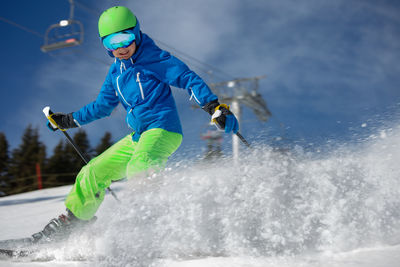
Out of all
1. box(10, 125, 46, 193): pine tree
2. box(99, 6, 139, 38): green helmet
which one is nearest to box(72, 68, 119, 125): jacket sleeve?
box(99, 6, 139, 38): green helmet

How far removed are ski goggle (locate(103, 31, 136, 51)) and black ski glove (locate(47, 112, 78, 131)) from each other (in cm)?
83

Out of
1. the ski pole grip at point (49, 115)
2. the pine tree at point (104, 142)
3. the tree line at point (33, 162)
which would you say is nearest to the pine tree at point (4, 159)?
the tree line at point (33, 162)

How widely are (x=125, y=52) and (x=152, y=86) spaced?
12.0 inches

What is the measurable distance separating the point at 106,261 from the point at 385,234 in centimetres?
148

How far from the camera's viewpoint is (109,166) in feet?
7.90

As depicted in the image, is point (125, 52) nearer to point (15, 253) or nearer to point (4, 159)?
point (15, 253)

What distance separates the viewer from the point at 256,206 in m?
1.81

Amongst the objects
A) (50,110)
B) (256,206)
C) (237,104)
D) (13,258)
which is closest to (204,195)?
(256,206)

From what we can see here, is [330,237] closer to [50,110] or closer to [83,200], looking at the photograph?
[83,200]

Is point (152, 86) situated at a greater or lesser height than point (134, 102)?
greater

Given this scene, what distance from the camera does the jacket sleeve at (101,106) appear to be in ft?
8.73

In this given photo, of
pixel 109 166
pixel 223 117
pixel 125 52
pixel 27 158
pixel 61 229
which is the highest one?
pixel 27 158

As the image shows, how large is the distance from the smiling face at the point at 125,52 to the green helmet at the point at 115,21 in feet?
0.41

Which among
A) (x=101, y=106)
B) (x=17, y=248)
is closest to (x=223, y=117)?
(x=101, y=106)
